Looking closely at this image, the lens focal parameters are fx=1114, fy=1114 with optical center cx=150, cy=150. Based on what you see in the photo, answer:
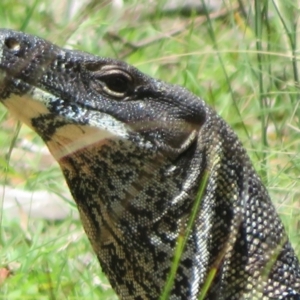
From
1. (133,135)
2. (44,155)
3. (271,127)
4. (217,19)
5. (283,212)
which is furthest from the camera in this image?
(217,19)

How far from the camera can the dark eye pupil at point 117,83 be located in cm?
307

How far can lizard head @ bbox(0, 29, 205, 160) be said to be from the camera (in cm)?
294

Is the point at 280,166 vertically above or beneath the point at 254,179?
above

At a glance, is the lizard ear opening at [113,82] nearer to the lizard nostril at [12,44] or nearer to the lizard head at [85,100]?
the lizard head at [85,100]

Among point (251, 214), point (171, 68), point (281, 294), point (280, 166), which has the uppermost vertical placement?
point (171, 68)

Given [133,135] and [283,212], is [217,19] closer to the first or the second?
[283,212]

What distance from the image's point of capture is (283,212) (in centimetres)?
411

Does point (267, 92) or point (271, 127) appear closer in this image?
point (267, 92)

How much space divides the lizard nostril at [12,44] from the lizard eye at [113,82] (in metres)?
0.23

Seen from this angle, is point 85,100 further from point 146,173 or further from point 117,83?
point 146,173

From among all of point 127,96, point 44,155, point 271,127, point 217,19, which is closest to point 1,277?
point 44,155

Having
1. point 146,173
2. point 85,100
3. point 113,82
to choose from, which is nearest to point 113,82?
point 113,82

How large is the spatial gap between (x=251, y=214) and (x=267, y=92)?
125 cm

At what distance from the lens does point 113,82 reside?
308 centimetres
